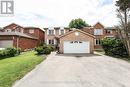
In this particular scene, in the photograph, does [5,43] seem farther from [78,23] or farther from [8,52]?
[78,23]

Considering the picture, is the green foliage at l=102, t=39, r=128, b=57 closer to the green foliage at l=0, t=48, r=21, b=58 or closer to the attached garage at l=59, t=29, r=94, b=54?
the attached garage at l=59, t=29, r=94, b=54

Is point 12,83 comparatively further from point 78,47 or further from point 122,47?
point 78,47

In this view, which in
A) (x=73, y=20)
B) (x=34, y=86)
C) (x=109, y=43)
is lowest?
(x=34, y=86)

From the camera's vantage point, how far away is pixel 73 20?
86.1 metres

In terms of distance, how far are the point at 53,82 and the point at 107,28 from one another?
45.5 meters

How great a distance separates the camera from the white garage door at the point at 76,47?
40875 mm

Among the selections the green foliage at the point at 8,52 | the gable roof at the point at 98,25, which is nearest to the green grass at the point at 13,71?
the green foliage at the point at 8,52

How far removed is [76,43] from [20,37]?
33.7 feet

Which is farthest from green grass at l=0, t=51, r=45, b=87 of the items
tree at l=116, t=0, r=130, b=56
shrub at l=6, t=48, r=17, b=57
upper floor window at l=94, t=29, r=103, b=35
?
upper floor window at l=94, t=29, r=103, b=35

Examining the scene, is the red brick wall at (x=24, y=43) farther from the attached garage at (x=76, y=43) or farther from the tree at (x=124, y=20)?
the tree at (x=124, y=20)

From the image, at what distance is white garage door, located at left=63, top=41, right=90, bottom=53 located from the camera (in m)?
40.9

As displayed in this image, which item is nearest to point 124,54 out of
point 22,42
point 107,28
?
point 22,42

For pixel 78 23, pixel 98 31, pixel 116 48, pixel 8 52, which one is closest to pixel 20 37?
pixel 8 52

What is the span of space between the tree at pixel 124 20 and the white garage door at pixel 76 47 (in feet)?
27.8
